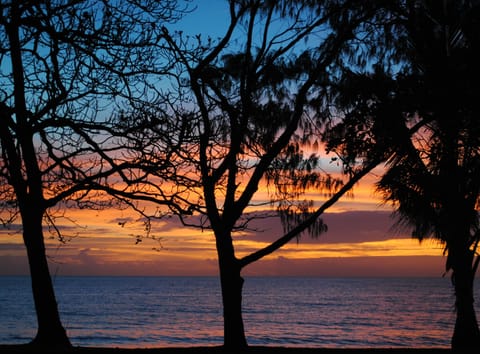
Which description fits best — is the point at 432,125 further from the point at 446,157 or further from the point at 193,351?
the point at 193,351

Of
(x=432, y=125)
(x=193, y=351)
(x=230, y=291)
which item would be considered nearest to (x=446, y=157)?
(x=432, y=125)

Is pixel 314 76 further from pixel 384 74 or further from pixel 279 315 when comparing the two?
pixel 279 315

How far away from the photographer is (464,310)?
1245cm

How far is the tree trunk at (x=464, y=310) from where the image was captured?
12320 mm

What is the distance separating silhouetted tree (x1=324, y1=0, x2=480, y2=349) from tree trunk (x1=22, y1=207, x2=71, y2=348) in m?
5.15

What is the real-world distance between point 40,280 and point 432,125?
7.37 meters

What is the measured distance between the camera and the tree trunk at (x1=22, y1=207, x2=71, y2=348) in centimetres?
1009

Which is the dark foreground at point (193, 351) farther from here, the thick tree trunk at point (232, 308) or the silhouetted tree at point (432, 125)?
the silhouetted tree at point (432, 125)

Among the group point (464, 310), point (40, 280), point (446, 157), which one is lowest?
point (464, 310)

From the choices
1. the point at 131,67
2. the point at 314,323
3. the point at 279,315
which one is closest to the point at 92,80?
the point at 131,67

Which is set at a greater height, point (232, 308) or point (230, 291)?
point (230, 291)

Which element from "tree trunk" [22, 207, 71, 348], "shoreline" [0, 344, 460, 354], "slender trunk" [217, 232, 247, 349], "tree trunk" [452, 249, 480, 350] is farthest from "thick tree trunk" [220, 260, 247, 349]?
"tree trunk" [452, 249, 480, 350]

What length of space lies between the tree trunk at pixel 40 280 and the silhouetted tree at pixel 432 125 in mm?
5151

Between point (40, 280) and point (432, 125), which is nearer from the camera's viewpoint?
point (40, 280)
